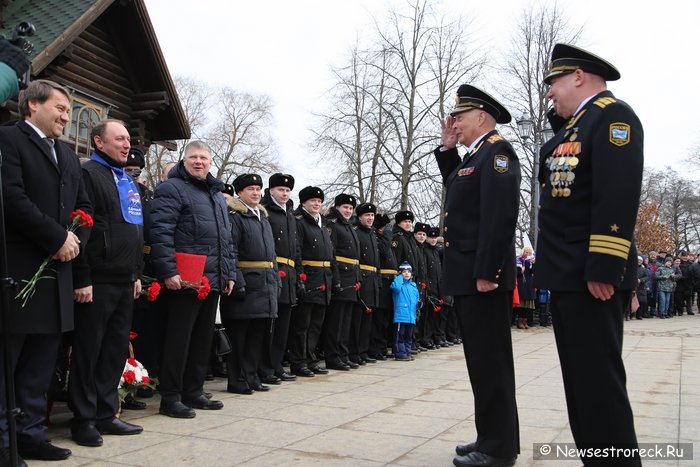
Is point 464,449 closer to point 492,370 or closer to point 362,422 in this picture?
point 492,370

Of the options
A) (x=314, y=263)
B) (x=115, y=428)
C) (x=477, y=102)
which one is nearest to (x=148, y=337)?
(x=115, y=428)

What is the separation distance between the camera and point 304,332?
8.06 m

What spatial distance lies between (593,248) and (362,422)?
2.71 m

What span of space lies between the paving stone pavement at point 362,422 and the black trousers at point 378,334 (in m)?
1.47

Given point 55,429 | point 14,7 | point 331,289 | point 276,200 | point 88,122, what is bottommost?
point 55,429

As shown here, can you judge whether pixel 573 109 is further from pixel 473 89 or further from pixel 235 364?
pixel 235 364

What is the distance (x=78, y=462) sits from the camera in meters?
3.98

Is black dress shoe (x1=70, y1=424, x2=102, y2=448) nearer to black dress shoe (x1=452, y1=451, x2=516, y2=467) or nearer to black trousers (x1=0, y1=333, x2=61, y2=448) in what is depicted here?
black trousers (x1=0, y1=333, x2=61, y2=448)

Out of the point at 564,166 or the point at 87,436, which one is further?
the point at 87,436

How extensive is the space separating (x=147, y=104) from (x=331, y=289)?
706 cm

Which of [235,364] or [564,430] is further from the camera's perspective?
[235,364]

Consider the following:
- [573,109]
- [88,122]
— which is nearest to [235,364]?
[573,109]

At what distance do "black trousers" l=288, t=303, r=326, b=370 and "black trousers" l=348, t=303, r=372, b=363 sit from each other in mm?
1101

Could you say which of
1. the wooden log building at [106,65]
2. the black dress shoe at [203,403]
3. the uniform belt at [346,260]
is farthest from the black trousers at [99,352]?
the wooden log building at [106,65]
